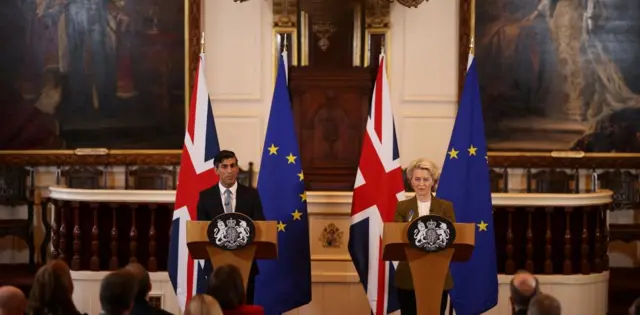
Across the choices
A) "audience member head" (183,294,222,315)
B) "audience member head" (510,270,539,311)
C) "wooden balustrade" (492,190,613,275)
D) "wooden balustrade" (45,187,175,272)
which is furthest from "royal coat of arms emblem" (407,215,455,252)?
"wooden balustrade" (45,187,175,272)

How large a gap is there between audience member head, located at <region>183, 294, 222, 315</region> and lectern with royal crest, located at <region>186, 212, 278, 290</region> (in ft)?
5.17

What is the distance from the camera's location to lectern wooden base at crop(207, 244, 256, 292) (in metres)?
5.68

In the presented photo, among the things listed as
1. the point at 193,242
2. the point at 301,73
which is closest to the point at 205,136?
the point at 193,242

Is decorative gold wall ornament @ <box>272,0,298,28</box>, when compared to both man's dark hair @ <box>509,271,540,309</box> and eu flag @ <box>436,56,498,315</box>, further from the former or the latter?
man's dark hair @ <box>509,271,540,309</box>

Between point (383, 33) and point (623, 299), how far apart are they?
3766 mm

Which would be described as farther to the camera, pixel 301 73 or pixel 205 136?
pixel 301 73

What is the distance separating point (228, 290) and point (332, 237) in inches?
143

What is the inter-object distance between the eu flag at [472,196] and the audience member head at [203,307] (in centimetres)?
319

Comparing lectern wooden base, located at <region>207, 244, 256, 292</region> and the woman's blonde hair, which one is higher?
the woman's blonde hair

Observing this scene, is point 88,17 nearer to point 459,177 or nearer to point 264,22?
point 264,22

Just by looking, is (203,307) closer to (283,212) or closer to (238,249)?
(238,249)

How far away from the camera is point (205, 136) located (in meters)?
7.00

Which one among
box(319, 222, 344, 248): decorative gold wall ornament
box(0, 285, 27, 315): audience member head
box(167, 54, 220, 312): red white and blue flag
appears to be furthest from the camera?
box(319, 222, 344, 248): decorative gold wall ornament

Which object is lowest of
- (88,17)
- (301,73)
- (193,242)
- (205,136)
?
(193,242)
